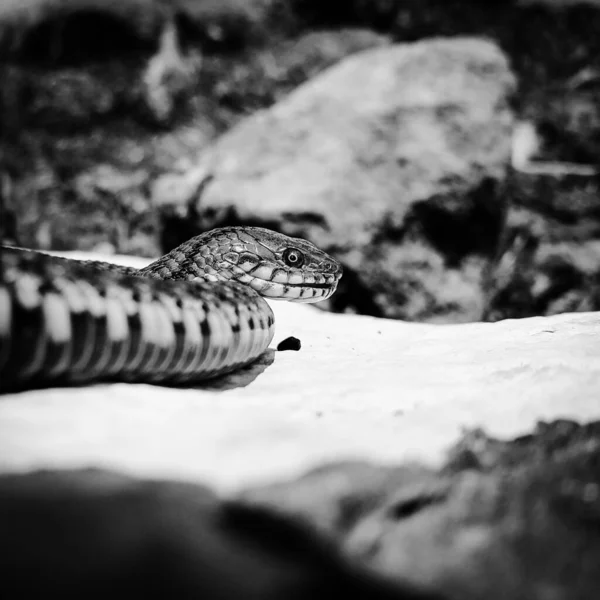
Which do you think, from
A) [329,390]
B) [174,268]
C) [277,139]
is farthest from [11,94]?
[329,390]

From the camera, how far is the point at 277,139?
5414 millimetres

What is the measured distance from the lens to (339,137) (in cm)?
523

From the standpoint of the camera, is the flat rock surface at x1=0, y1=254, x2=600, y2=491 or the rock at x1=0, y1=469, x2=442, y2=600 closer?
the rock at x1=0, y1=469, x2=442, y2=600

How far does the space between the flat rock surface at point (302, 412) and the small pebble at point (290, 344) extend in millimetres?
358

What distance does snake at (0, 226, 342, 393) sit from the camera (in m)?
1.38

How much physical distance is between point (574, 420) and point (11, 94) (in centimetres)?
1014

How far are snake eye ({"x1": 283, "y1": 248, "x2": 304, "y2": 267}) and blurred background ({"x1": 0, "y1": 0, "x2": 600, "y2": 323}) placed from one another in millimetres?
1661

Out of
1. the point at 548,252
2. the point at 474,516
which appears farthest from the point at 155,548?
the point at 548,252

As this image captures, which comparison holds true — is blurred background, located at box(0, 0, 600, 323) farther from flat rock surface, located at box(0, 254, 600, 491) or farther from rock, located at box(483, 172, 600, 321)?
flat rock surface, located at box(0, 254, 600, 491)

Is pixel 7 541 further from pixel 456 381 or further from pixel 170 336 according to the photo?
pixel 456 381

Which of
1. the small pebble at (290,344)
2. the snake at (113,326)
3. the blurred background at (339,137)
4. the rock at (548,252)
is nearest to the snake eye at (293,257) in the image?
the small pebble at (290,344)

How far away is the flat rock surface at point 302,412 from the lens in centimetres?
110

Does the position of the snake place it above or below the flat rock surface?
above

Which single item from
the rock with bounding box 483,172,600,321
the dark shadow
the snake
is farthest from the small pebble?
the rock with bounding box 483,172,600,321
